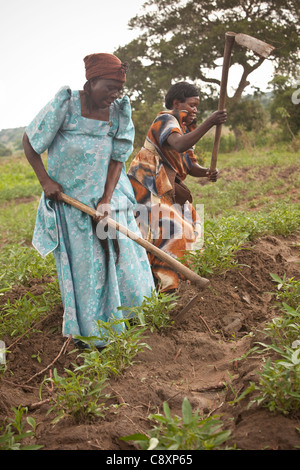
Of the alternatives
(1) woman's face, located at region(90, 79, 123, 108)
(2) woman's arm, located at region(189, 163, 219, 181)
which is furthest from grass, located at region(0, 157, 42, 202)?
(1) woman's face, located at region(90, 79, 123, 108)

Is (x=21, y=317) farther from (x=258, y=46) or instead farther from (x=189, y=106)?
(x=258, y=46)

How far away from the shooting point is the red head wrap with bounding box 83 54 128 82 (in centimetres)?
270

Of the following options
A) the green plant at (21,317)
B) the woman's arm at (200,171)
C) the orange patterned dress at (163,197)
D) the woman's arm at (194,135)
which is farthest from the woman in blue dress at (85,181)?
the woman's arm at (200,171)

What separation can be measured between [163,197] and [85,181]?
1070mm

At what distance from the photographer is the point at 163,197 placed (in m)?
3.82

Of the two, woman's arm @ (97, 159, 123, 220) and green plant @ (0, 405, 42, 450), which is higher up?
woman's arm @ (97, 159, 123, 220)

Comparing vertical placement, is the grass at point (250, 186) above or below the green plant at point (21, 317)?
above

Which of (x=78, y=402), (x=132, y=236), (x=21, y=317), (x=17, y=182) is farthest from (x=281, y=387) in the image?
(x=17, y=182)

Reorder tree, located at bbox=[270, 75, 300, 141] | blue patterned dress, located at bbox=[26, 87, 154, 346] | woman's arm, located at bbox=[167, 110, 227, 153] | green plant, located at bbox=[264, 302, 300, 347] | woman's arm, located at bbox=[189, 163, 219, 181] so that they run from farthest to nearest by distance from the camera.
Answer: tree, located at bbox=[270, 75, 300, 141] → woman's arm, located at bbox=[189, 163, 219, 181] → woman's arm, located at bbox=[167, 110, 227, 153] → blue patterned dress, located at bbox=[26, 87, 154, 346] → green plant, located at bbox=[264, 302, 300, 347]

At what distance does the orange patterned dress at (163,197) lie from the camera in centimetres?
366

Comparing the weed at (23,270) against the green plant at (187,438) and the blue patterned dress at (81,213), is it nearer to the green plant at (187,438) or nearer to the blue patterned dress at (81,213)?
the blue patterned dress at (81,213)

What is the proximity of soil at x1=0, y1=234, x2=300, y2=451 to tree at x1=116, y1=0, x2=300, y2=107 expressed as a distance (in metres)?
13.7

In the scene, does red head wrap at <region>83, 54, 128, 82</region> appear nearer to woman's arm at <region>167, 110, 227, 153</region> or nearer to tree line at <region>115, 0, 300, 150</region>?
woman's arm at <region>167, 110, 227, 153</region>

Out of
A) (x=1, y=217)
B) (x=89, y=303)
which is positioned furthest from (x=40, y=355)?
(x=1, y=217)
